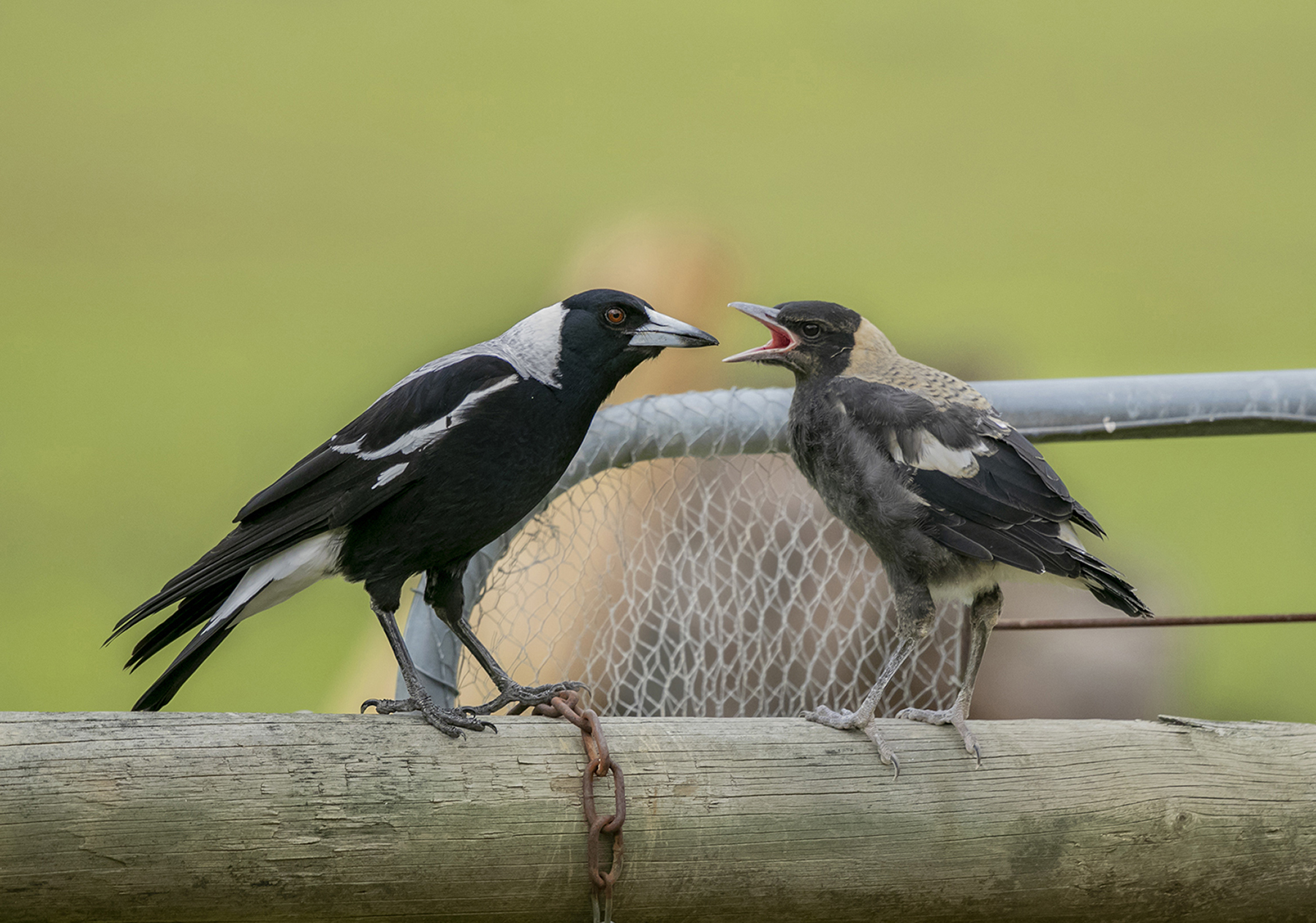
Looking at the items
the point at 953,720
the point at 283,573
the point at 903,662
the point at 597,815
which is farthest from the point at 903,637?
the point at 283,573

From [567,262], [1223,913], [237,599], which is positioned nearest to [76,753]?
[237,599]

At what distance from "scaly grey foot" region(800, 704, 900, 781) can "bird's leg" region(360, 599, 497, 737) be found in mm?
350

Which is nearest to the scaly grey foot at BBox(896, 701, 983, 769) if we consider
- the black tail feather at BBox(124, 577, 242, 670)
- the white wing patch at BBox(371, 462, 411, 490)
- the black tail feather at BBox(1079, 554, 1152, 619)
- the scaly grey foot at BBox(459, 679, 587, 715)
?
the black tail feather at BBox(1079, 554, 1152, 619)

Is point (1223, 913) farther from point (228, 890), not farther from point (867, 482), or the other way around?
point (228, 890)

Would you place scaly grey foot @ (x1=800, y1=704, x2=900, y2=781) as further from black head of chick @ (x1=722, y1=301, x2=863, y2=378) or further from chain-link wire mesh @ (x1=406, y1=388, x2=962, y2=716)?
black head of chick @ (x1=722, y1=301, x2=863, y2=378)

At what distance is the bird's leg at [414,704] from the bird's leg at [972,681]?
473 mm

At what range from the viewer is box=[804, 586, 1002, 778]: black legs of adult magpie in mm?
1187

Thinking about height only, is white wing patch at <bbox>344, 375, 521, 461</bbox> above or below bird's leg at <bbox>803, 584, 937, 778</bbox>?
above

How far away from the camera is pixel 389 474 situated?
1.20m

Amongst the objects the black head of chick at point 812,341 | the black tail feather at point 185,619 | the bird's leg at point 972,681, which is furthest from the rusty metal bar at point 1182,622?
the black tail feather at point 185,619

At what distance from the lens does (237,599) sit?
1.19 metres

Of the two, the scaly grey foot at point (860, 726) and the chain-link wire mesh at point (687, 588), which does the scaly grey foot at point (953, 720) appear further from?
the chain-link wire mesh at point (687, 588)

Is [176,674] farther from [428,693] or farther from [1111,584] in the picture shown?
[1111,584]

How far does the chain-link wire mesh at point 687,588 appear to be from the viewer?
57.1 inches
